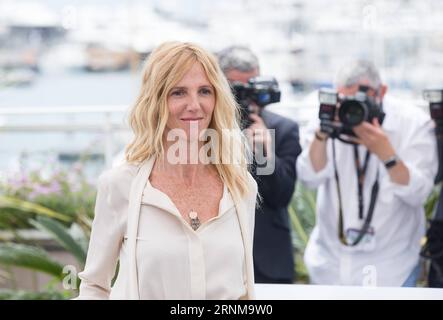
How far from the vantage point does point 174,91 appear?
5.39 ft

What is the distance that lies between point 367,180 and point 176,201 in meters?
1.43

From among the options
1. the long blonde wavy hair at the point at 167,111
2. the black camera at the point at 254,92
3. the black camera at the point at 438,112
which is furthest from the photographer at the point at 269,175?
the long blonde wavy hair at the point at 167,111

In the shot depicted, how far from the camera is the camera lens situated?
2.83 metres

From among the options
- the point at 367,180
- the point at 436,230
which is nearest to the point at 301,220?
the point at 367,180

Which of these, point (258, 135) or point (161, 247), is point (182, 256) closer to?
point (161, 247)

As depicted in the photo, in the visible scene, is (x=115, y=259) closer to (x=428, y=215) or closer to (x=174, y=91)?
(x=174, y=91)

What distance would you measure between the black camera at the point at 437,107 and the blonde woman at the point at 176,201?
1332 millimetres

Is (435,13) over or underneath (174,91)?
over

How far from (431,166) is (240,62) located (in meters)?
0.73

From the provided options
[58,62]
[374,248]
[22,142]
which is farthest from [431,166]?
[58,62]

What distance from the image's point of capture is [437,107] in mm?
2881

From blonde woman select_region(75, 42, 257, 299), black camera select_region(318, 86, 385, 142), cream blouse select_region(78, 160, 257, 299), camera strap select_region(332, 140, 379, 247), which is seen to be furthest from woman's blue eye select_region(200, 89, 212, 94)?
camera strap select_region(332, 140, 379, 247)

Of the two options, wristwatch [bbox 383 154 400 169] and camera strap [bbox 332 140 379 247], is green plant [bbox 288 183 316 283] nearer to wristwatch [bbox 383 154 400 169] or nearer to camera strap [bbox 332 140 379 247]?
camera strap [bbox 332 140 379 247]

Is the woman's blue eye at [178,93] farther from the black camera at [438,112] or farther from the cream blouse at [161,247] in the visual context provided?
the black camera at [438,112]
